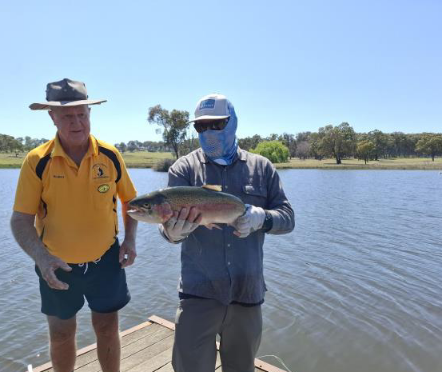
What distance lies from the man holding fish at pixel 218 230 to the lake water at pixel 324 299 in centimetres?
393

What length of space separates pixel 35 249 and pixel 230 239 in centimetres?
176

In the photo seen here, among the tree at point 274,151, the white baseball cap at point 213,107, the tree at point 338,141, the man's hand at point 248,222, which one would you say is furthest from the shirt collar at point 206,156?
the tree at point 338,141

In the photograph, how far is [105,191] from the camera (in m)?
3.62

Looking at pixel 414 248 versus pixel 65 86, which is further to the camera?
pixel 414 248

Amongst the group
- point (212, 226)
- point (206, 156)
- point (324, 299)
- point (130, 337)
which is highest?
point (206, 156)

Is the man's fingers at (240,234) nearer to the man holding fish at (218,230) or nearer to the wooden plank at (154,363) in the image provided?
the man holding fish at (218,230)

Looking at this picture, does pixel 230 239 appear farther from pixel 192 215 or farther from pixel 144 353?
pixel 144 353

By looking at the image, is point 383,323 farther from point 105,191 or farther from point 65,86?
point 65,86

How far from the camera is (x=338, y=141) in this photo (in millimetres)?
99188

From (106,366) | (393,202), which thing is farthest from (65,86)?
(393,202)

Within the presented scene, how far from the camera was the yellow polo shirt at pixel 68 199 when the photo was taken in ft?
10.9

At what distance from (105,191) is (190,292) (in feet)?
4.70

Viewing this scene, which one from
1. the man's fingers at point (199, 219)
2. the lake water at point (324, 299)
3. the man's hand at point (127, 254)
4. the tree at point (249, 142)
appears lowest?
the lake water at point (324, 299)

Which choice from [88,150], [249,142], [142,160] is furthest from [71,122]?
[249,142]
